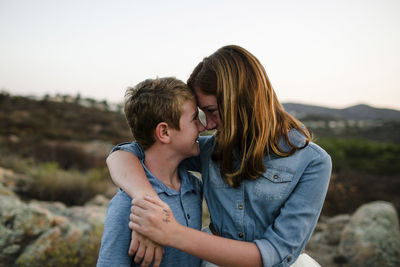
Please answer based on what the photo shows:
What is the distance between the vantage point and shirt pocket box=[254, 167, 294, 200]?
1.51 metres

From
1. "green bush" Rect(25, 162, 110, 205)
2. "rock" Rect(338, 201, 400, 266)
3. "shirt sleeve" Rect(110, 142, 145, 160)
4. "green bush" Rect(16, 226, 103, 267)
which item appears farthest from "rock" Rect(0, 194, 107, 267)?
"rock" Rect(338, 201, 400, 266)

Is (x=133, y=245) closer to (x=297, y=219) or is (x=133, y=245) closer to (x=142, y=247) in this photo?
(x=142, y=247)

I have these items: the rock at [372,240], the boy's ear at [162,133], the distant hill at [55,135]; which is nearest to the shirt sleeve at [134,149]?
the boy's ear at [162,133]

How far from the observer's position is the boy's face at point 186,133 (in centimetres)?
182

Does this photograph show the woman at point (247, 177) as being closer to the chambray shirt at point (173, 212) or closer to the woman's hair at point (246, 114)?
the woman's hair at point (246, 114)

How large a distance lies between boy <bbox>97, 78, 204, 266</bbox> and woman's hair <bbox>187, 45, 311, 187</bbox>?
0.25m

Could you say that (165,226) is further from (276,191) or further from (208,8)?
(208,8)

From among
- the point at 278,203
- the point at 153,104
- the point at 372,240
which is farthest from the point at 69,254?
the point at 372,240

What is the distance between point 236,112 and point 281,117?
0.96ft

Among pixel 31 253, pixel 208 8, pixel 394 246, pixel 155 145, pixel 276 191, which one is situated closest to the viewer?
pixel 276 191

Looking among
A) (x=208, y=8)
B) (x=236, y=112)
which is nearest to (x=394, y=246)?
(x=236, y=112)

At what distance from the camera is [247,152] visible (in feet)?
5.28

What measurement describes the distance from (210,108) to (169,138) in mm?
342

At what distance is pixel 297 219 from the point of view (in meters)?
1.40
